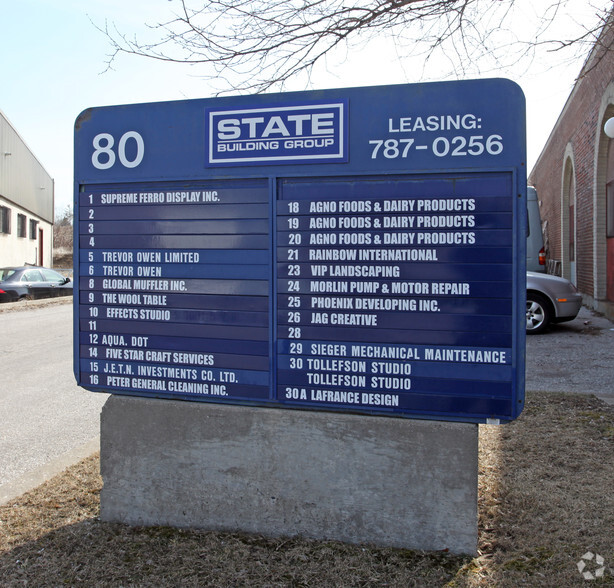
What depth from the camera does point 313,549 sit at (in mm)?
3168

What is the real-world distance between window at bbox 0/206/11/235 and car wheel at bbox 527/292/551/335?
89.6ft

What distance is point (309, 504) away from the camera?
10.8 ft

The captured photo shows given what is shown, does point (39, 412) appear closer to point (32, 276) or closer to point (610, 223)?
point (610, 223)

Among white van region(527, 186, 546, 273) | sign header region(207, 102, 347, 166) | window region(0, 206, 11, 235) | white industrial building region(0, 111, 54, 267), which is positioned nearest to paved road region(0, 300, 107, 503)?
sign header region(207, 102, 347, 166)

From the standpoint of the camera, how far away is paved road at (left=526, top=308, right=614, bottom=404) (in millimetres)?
7117

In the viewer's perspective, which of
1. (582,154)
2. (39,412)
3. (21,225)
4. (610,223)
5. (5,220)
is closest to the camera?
(39,412)

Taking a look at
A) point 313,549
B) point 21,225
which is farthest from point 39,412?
point 21,225

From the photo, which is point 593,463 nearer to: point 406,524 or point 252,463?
point 406,524

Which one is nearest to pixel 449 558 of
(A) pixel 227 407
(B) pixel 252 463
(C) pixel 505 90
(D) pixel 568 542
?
(D) pixel 568 542

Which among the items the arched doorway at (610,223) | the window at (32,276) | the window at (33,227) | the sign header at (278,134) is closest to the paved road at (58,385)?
the arched doorway at (610,223)

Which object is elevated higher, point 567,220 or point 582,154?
point 582,154

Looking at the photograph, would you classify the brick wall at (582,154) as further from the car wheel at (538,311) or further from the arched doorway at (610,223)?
the car wheel at (538,311)

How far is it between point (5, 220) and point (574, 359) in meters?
29.9

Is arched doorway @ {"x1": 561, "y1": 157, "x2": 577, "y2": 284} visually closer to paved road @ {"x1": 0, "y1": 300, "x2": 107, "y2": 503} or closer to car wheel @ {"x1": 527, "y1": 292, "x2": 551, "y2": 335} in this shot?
car wheel @ {"x1": 527, "y1": 292, "x2": 551, "y2": 335}
